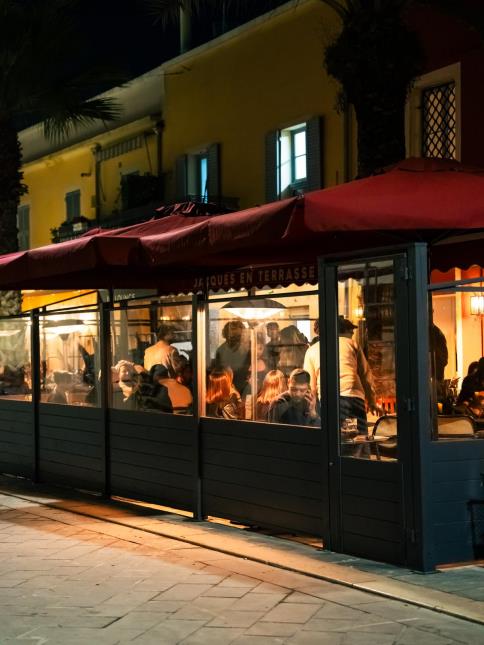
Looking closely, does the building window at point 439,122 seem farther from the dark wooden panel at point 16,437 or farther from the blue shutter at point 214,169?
the dark wooden panel at point 16,437

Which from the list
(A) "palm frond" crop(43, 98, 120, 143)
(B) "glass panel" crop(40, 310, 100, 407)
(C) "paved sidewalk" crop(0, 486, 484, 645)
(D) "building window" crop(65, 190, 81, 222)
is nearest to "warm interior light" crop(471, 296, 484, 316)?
(C) "paved sidewalk" crop(0, 486, 484, 645)

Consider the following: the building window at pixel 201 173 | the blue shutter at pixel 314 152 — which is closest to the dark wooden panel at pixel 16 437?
the blue shutter at pixel 314 152

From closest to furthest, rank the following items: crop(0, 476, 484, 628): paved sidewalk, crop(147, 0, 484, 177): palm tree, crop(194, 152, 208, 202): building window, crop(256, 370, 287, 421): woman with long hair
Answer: crop(0, 476, 484, 628): paved sidewalk
crop(256, 370, 287, 421): woman with long hair
crop(147, 0, 484, 177): palm tree
crop(194, 152, 208, 202): building window

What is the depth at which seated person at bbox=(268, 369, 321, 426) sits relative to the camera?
9.16 m

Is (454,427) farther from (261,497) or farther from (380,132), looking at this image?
(380,132)

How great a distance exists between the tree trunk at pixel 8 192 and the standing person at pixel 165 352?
8092 millimetres

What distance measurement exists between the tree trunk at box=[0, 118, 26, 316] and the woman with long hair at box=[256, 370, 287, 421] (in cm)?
996

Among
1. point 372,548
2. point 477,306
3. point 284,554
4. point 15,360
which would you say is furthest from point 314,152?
point 372,548

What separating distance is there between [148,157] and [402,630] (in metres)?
18.4

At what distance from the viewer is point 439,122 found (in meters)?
16.1

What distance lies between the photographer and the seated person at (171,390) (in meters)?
10.8

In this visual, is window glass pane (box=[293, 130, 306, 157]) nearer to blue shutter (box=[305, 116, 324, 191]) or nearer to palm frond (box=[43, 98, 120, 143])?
blue shutter (box=[305, 116, 324, 191])

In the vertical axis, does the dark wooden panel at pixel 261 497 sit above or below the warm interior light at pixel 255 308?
below

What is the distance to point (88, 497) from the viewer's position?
12.1 meters
